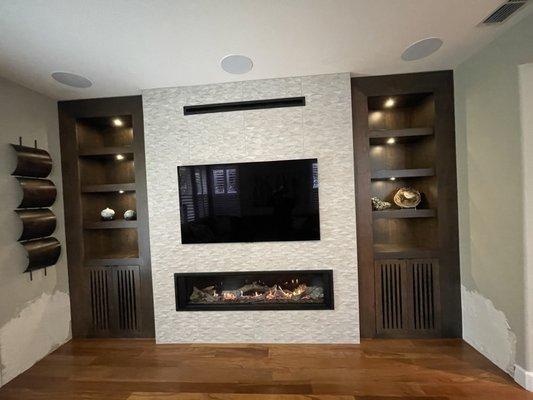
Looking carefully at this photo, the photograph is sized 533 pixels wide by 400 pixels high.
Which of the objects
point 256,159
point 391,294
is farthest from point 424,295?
point 256,159

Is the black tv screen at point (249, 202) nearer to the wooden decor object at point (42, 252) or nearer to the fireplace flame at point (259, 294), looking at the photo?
the fireplace flame at point (259, 294)

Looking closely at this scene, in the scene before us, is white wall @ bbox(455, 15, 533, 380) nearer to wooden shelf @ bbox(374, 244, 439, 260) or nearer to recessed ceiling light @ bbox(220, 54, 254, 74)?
wooden shelf @ bbox(374, 244, 439, 260)

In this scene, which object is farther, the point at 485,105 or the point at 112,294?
the point at 112,294

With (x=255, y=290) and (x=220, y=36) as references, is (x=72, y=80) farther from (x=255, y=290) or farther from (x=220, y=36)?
(x=255, y=290)

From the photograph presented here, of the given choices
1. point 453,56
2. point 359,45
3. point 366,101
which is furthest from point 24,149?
point 453,56

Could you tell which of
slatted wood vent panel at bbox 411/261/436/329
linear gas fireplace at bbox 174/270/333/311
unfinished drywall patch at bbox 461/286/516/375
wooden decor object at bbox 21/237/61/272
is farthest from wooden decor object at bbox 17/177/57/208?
unfinished drywall patch at bbox 461/286/516/375

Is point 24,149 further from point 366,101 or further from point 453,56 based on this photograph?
point 453,56

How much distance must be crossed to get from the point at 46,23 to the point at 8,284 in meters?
2.09

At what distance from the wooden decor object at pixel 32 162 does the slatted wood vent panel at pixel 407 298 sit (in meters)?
3.35

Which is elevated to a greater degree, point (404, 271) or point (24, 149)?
point (24, 149)

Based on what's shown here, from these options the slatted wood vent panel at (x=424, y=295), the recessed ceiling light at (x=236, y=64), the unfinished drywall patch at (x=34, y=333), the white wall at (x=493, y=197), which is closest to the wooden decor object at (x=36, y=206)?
the unfinished drywall patch at (x=34, y=333)

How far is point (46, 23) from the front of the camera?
5.32 ft

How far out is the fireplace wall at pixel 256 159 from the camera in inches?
93.5

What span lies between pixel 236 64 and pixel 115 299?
265cm
